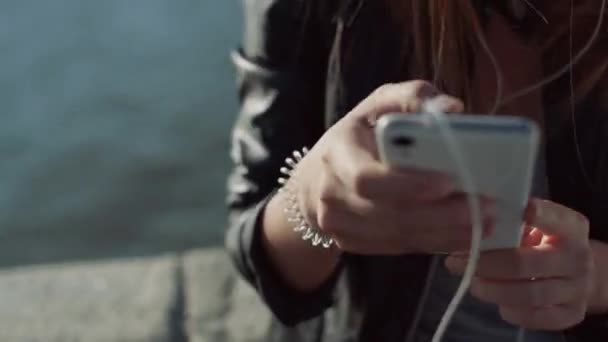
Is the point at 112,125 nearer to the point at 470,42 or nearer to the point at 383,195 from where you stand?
the point at 470,42

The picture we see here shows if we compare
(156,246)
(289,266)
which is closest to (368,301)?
(289,266)

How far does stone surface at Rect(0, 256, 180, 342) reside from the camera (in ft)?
3.87

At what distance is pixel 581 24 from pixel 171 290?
0.61m

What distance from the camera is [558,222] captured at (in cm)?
60

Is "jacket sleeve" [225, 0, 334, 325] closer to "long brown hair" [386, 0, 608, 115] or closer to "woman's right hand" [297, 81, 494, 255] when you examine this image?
"long brown hair" [386, 0, 608, 115]

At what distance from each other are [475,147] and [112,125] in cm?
152

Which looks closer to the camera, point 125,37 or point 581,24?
point 581,24

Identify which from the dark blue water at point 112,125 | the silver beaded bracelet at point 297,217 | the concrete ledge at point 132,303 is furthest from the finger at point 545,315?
the dark blue water at point 112,125

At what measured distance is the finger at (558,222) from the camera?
1.92 feet

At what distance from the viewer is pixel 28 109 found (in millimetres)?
1984

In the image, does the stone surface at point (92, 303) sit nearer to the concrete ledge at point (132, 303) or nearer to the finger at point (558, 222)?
the concrete ledge at point (132, 303)

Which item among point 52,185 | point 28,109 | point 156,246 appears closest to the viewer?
point 156,246

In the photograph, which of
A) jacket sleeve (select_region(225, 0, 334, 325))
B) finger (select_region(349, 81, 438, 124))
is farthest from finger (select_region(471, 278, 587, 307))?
jacket sleeve (select_region(225, 0, 334, 325))

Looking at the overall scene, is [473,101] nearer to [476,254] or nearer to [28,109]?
[476,254]
